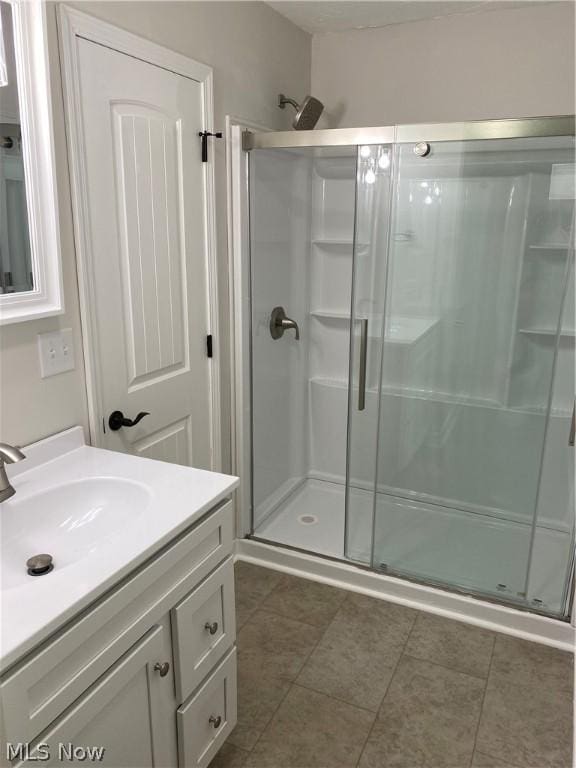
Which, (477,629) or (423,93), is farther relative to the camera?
(423,93)

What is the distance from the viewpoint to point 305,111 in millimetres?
2623

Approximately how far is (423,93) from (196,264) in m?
1.47

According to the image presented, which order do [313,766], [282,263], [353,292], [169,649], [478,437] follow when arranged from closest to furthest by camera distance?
1. [169,649]
2. [313,766]
3. [353,292]
4. [478,437]
5. [282,263]

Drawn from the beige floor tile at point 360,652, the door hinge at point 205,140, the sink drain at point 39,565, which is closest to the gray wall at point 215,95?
the door hinge at point 205,140

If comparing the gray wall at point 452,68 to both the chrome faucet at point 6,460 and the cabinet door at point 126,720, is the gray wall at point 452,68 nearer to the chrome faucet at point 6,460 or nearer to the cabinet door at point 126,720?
the chrome faucet at point 6,460

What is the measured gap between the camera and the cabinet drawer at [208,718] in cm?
148

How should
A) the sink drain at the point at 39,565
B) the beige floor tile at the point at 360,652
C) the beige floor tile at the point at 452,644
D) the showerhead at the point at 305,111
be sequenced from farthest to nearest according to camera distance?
the showerhead at the point at 305,111 < the beige floor tile at the point at 452,644 < the beige floor tile at the point at 360,652 < the sink drain at the point at 39,565

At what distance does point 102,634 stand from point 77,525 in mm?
415

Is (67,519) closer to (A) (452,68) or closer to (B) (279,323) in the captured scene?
(B) (279,323)

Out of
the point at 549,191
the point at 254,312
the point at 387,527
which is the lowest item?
the point at 387,527

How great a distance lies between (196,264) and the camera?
7.40ft

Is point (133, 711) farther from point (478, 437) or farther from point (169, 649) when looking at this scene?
point (478, 437)

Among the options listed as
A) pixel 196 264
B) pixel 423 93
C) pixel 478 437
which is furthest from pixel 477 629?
pixel 423 93

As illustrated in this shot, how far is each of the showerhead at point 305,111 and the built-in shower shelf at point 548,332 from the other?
1.31 m
